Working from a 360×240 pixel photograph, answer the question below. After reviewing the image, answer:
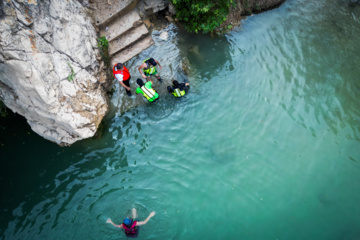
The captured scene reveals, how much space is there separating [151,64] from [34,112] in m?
4.18

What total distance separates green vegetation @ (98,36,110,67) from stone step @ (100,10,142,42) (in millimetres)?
360

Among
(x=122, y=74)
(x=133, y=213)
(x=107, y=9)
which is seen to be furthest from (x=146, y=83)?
(x=133, y=213)

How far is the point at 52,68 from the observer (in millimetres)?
7145

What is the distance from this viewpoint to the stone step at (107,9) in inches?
354

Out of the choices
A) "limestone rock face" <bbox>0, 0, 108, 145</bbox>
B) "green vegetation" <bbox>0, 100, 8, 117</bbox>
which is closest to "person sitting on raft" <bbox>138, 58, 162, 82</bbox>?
"limestone rock face" <bbox>0, 0, 108, 145</bbox>

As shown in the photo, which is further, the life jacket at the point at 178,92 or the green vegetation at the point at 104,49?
the green vegetation at the point at 104,49

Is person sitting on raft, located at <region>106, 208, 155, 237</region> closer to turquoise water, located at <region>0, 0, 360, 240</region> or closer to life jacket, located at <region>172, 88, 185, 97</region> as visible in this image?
turquoise water, located at <region>0, 0, 360, 240</region>

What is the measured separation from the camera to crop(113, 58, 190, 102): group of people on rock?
27.2 feet

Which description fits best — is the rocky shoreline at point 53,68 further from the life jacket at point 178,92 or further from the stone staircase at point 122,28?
the life jacket at point 178,92

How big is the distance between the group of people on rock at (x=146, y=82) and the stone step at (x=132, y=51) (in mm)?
1234

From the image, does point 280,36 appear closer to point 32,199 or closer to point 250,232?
point 250,232

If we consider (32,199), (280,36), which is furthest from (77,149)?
(280,36)

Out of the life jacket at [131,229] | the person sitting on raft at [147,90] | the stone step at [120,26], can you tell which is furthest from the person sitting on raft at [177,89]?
the life jacket at [131,229]

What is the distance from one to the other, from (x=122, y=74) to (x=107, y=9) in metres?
2.95
